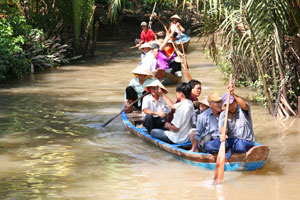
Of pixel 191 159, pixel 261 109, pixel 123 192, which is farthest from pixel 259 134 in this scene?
pixel 123 192

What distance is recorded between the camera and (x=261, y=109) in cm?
1089

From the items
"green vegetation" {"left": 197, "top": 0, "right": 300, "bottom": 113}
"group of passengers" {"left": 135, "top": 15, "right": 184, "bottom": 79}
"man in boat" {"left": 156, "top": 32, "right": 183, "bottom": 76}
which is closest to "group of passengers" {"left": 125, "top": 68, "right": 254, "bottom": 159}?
"green vegetation" {"left": 197, "top": 0, "right": 300, "bottom": 113}

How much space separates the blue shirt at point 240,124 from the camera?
264 inches

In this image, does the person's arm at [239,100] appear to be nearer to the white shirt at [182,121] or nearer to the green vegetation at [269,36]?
the white shirt at [182,121]

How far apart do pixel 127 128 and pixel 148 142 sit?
1123 mm

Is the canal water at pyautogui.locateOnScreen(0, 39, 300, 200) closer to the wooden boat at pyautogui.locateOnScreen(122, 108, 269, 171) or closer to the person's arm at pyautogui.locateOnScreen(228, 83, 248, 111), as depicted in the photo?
the wooden boat at pyautogui.locateOnScreen(122, 108, 269, 171)

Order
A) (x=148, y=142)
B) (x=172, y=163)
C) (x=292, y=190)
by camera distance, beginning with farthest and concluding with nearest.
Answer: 1. (x=148, y=142)
2. (x=172, y=163)
3. (x=292, y=190)

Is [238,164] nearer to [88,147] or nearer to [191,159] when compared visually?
[191,159]

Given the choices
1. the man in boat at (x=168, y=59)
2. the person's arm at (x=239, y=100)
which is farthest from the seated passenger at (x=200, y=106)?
the man in boat at (x=168, y=59)

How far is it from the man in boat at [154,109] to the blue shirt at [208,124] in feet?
3.81

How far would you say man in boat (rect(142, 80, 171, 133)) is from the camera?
8266 mm

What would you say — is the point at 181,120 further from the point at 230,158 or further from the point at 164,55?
the point at 164,55

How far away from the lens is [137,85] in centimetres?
968

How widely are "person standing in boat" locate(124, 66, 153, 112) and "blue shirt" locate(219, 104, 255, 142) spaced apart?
2.80 metres
